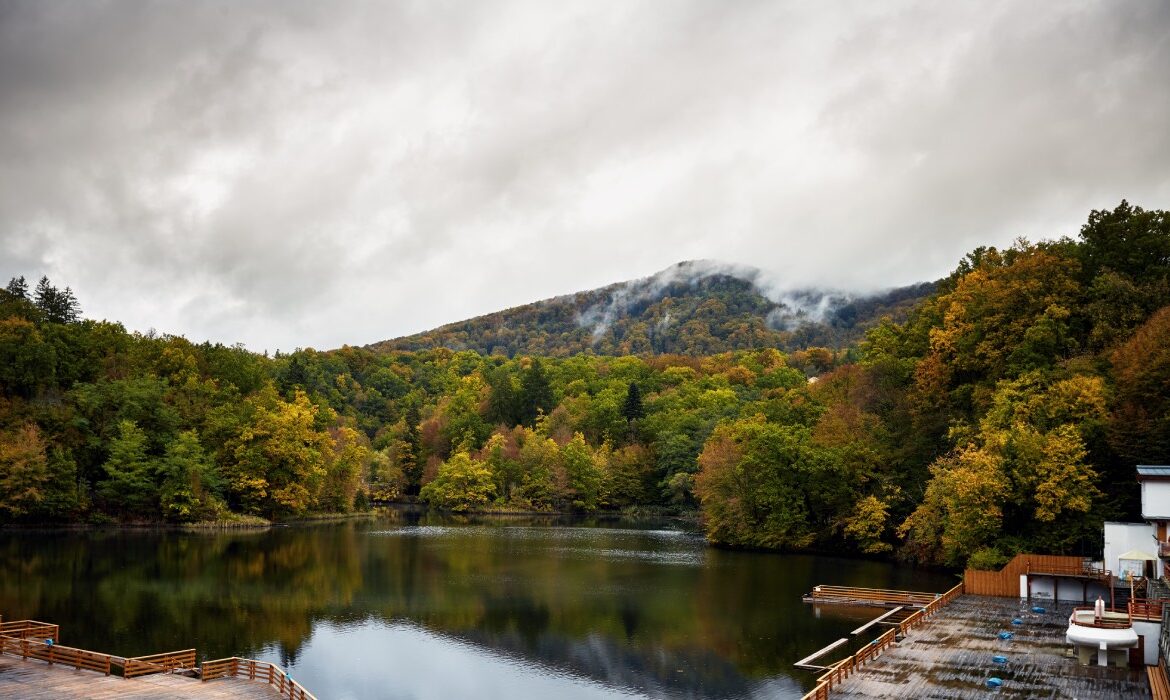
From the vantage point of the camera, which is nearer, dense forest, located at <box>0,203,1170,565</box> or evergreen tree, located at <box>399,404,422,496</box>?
dense forest, located at <box>0,203,1170,565</box>

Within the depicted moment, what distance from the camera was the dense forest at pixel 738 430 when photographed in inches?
1614

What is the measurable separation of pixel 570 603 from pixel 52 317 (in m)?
79.9

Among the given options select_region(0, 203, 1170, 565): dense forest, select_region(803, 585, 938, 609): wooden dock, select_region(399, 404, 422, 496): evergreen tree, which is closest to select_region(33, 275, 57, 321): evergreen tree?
select_region(0, 203, 1170, 565): dense forest

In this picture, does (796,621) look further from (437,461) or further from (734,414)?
(437,461)

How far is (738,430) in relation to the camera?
67.8m

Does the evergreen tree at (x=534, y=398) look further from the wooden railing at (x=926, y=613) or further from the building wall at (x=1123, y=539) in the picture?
the building wall at (x=1123, y=539)

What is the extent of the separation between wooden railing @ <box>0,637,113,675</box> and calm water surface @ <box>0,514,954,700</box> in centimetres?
331

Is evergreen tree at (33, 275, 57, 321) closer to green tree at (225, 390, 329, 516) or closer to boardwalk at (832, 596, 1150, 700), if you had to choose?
green tree at (225, 390, 329, 516)

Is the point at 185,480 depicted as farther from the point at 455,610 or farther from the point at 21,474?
the point at 455,610

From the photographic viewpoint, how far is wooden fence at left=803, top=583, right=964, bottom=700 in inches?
870

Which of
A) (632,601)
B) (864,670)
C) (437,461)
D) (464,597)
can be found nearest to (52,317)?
(437,461)

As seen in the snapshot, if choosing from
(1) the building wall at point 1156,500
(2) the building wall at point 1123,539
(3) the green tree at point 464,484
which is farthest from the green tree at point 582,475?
(1) the building wall at point 1156,500

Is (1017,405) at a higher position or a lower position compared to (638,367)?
lower

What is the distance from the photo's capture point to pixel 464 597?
42094mm
